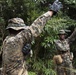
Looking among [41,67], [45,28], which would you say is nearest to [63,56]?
[45,28]

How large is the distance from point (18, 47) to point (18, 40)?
93 mm

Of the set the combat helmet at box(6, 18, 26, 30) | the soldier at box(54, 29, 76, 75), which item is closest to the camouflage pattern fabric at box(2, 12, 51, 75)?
the combat helmet at box(6, 18, 26, 30)

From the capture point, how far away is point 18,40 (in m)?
3.77

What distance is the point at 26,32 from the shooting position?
3721 mm

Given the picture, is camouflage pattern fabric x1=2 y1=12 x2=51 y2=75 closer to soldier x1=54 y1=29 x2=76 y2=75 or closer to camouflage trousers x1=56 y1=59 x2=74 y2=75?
soldier x1=54 y1=29 x2=76 y2=75

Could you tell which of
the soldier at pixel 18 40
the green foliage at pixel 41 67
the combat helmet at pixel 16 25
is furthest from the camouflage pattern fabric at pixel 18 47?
the green foliage at pixel 41 67

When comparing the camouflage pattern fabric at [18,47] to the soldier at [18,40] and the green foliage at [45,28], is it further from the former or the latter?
the green foliage at [45,28]

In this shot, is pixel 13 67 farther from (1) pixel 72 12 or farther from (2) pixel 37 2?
(1) pixel 72 12

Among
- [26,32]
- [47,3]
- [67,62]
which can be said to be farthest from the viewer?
[47,3]

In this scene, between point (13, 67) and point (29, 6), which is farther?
point (29, 6)

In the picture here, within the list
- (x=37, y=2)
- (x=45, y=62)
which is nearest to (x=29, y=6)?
(x=37, y=2)

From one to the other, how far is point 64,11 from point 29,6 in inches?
89.9

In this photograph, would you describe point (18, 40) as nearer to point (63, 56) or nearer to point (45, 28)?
point (63, 56)

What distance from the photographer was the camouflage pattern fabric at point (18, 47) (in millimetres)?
3738
